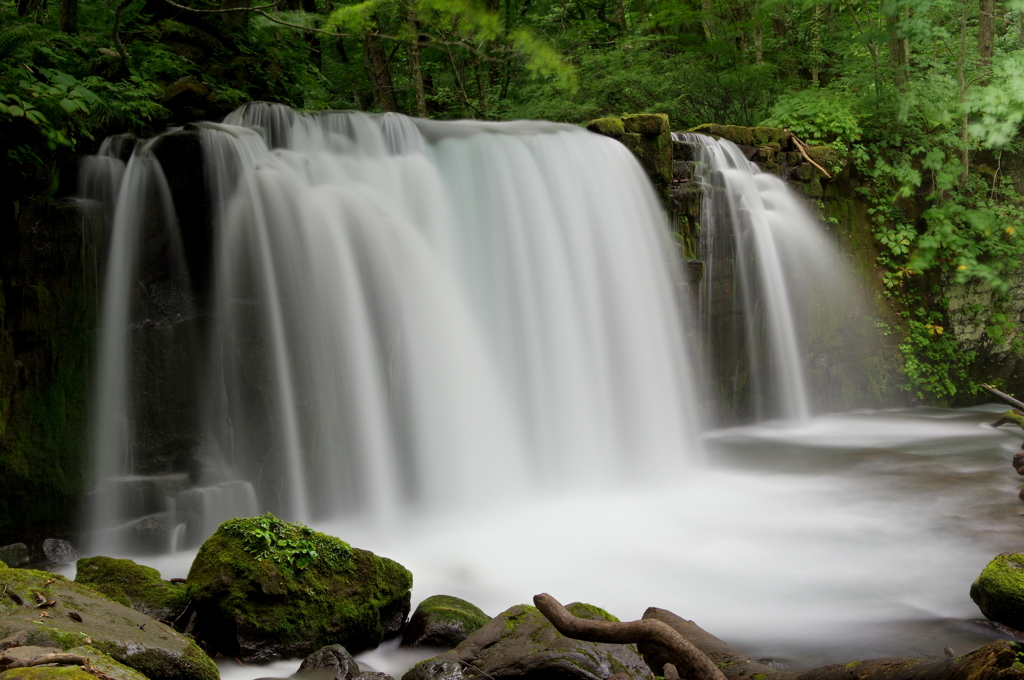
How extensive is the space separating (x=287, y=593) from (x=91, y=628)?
4.01 feet

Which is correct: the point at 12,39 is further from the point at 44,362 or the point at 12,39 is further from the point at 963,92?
the point at 963,92

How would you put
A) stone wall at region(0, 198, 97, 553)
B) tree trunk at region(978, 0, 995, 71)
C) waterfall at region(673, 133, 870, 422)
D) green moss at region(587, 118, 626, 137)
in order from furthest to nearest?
tree trunk at region(978, 0, 995, 71) → waterfall at region(673, 133, 870, 422) → green moss at region(587, 118, 626, 137) → stone wall at region(0, 198, 97, 553)

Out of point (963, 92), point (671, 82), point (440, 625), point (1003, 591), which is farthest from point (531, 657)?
point (671, 82)

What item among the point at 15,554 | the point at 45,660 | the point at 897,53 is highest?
the point at 897,53

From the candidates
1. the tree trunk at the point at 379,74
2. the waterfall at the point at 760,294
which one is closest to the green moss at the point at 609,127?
the waterfall at the point at 760,294

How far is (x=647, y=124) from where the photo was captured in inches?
356

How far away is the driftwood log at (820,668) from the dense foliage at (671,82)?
460 centimetres

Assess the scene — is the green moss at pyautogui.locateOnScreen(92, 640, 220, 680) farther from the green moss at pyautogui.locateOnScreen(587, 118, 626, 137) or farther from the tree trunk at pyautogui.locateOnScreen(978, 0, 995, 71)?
the tree trunk at pyautogui.locateOnScreen(978, 0, 995, 71)

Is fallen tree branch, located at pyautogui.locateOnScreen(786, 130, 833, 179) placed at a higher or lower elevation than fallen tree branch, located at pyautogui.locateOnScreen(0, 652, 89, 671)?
higher

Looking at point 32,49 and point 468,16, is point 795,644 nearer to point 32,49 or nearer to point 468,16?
point 468,16

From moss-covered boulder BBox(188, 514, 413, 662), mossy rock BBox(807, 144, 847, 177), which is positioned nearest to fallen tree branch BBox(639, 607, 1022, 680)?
moss-covered boulder BBox(188, 514, 413, 662)

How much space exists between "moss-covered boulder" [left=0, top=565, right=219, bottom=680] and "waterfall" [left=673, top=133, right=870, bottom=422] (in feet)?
25.0

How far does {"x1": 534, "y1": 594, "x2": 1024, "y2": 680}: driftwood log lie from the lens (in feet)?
5.95

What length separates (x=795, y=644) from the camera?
159 inches
